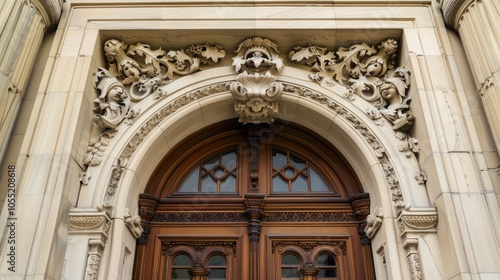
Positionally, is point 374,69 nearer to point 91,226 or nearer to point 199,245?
point 199,245

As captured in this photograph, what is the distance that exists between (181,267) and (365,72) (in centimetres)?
349

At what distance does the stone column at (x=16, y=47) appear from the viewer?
461cm

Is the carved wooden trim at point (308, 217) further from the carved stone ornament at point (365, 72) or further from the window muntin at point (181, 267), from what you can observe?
the carved stone ornament at point (365, 72)

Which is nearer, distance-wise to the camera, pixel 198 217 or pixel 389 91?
pixel 389 91

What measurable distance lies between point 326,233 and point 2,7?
4619mm

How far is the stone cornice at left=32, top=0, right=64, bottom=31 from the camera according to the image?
17.2 feet

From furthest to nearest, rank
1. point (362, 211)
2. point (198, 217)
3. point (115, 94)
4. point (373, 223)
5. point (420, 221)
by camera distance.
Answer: point (198, 217) → point (362, 211) → point (115, 94) → point (373, 223) → point (420, 221)

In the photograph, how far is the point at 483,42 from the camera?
4824 mm

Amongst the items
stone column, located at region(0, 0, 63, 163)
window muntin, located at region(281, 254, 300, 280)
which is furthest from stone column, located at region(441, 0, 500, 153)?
stone column, located at region(0, 0, 63, 163)

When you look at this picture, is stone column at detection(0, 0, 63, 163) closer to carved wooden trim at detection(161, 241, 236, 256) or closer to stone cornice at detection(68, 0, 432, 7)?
stone cornice at detection(68, 0, 432, 7)

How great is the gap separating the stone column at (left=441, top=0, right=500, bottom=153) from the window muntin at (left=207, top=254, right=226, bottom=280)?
3.42m

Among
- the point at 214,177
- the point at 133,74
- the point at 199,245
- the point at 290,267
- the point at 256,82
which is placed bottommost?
the point at 290,267

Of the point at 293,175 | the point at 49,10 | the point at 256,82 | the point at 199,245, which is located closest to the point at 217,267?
the point at 199,245

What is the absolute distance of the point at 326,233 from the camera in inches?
218
